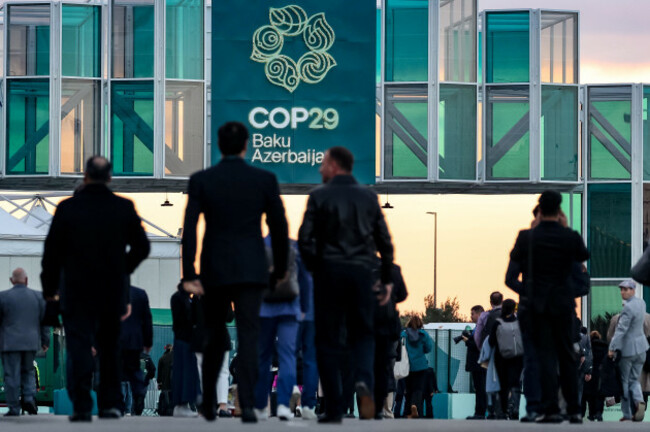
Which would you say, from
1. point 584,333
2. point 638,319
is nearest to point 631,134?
point 584,333

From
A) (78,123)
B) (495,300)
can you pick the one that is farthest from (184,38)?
(495,300)

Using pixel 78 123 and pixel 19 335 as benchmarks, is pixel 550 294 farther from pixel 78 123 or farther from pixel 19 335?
pixel 78 123

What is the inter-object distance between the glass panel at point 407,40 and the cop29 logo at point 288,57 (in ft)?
10.1

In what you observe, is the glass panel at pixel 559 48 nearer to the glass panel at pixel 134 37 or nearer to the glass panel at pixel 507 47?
the glass panel at pixel 507 47

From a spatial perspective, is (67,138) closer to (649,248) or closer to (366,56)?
(366,56)

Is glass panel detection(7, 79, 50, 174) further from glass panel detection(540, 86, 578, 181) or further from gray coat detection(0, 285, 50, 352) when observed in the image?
gray coat detection(0, 285, 50, 352)

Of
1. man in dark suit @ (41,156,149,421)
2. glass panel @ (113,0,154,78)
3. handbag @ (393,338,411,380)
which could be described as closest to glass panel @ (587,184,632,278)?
glass panel @ (113,0,154,78)

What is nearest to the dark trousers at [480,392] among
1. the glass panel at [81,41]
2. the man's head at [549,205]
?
the man's head at [549,205]

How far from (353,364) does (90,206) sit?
2262mm

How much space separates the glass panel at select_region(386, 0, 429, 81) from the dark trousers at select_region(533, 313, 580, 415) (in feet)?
79.0

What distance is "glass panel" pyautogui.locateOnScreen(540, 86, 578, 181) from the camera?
127 feet

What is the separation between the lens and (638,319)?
73.9 ft

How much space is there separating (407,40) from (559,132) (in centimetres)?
399

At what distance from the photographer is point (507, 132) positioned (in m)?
38.5
